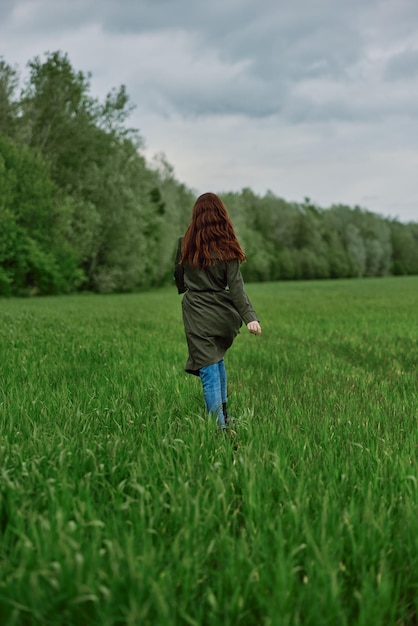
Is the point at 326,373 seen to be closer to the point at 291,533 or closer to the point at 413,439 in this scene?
the point at 413,439

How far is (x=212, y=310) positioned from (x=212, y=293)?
0.55ft

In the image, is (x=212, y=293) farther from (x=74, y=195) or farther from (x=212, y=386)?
(x=74, y=195)

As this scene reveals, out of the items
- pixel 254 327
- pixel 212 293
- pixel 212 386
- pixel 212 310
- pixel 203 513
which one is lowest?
pixel 203 513

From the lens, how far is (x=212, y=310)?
5.18 m

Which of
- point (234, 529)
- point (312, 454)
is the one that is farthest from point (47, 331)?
point (234, 529)

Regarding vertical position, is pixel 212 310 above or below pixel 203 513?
above

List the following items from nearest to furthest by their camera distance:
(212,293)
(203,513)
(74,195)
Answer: (203,513)
(212,293)
(74,195)

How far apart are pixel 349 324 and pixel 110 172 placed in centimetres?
3774

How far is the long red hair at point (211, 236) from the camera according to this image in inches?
200

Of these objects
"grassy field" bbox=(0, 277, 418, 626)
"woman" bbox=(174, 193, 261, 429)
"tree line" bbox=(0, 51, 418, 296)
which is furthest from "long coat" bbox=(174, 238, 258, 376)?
"tree line" bbox=(0, 51, 418, 296)

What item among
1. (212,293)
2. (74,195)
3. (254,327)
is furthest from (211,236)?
(74,195)

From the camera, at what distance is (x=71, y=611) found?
80.1 inches

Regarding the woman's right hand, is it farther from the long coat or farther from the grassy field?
the grassy field

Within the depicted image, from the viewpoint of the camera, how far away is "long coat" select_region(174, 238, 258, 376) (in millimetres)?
5098
